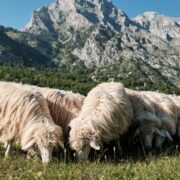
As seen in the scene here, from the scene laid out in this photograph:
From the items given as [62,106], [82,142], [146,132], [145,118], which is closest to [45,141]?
[82,142]

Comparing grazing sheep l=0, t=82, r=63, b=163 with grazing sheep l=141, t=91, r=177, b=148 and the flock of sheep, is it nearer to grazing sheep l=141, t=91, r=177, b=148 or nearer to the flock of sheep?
the flock of sheep

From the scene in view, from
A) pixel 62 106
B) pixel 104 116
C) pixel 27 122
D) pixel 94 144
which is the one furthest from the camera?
pixel 62 106

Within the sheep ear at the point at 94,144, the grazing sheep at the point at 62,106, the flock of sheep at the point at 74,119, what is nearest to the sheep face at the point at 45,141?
the flock of sheep at the point at 74,119

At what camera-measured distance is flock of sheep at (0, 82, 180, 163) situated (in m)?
9.73

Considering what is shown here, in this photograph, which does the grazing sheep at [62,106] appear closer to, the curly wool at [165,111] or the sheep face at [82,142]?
the sheep face at [82,142]

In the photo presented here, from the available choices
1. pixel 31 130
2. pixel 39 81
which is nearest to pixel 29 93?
pixel 31 130

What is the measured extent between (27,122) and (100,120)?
204 cm

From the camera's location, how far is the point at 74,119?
428 inches

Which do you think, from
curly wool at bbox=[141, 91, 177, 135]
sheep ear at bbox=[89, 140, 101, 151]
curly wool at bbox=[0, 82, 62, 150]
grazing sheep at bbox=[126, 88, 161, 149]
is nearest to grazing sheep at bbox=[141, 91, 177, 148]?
curly wool at bbox=[141, 91, 177, 135]

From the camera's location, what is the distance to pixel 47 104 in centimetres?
1161

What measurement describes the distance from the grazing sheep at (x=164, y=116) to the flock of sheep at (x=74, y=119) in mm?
34

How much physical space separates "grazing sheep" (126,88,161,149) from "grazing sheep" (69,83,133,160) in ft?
1.77

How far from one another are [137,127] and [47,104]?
10.5 ft

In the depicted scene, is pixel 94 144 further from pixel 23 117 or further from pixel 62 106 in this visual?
pixel 62 106
